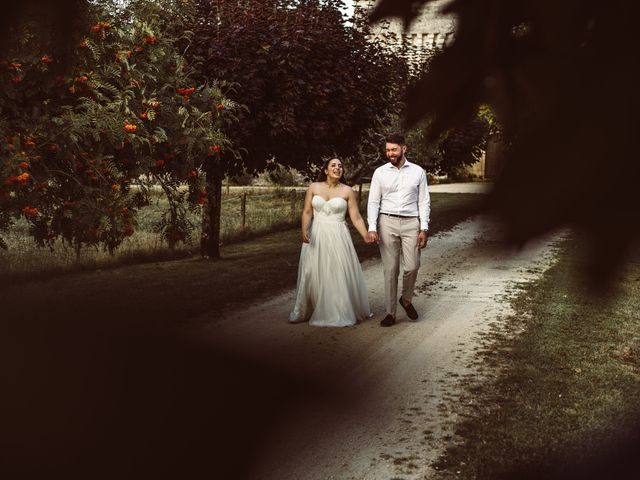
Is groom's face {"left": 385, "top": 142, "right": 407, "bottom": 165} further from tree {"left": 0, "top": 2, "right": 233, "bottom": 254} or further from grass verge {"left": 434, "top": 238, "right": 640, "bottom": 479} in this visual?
tree {"left": 0, "top": 2, "right": 233, "bottom": 254}

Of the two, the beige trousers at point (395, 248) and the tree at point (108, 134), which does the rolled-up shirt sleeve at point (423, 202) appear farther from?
the tree at point (108, 134)

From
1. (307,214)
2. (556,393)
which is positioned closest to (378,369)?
(556,393)

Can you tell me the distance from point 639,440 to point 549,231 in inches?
14.1

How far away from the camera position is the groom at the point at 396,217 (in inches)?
385

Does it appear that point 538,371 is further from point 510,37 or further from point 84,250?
point 84,250

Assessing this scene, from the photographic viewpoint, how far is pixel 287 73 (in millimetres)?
14469

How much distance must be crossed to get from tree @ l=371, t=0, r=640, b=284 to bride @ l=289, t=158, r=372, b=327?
9093 mm

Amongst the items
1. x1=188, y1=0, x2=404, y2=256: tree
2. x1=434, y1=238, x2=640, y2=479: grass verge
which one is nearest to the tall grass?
x1=188, y1=0, x2=404, y2=256: tree

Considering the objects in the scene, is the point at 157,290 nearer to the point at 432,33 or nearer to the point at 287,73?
the point at 287,73

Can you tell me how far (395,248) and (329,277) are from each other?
0.88m

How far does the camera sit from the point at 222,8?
48.3ft

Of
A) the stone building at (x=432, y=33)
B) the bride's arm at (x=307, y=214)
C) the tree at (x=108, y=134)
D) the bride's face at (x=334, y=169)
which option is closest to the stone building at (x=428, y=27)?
the stone building at (x=432, y=33)

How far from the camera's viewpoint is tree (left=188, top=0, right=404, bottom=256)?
46.5ft

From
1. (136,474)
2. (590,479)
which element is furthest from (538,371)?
(590,479)
